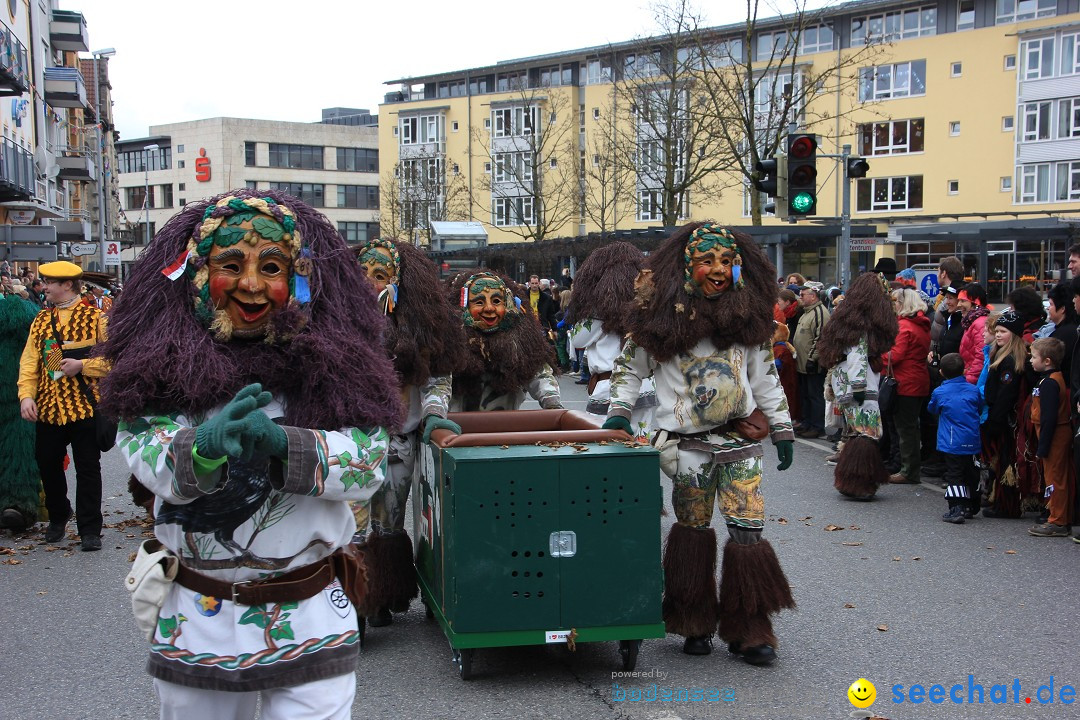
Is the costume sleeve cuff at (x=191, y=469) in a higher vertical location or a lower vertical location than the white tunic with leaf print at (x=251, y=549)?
higher

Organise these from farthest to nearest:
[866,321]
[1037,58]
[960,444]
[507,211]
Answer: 1. [507,211]
2. [1037,58]
3. [866,321]
4. [960,444]

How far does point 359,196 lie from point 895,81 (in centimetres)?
Answer: 5569

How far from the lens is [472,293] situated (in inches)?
263

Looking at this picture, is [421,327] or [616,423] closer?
[616,423]

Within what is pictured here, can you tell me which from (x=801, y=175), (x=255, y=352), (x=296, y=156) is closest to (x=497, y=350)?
(x=255, y=352)

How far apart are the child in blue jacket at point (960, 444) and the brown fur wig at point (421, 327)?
467 centimetres

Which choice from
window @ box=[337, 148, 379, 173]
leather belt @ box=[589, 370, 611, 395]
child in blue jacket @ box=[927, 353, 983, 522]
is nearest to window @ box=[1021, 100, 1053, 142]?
child in blue jacket @ box=[927, 353, 983, 522]

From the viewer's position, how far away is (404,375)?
5.84m

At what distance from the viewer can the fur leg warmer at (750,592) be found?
5.19m

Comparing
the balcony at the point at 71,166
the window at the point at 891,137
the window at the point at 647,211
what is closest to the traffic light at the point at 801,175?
the window at the point at 891,137

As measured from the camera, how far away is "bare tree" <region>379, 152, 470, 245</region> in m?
60.9

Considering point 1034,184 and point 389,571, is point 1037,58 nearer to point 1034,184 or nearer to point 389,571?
point 1034,184

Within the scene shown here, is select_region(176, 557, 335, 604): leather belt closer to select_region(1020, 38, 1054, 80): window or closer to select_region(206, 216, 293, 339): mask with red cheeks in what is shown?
select_region(206, 216, 293, 339): mask with red cheeks

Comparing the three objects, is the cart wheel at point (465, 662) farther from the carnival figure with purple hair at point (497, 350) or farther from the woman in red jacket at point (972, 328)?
the woman in red jacket at point (972, 328)
